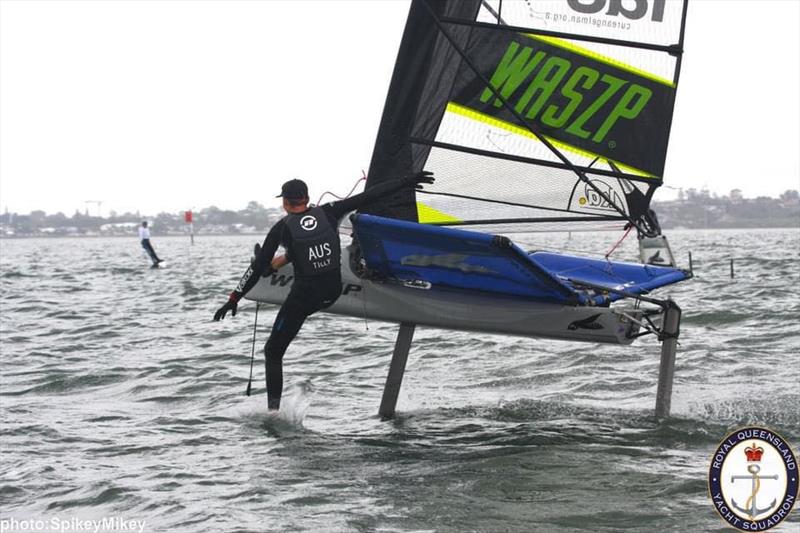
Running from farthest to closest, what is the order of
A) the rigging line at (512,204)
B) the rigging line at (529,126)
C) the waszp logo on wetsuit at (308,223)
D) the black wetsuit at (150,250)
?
the black wetsuit at (150,250) → the rigging line at (512,204) → the rigging line at (529,126) → the waszp logo on wetsuit at (308,223)

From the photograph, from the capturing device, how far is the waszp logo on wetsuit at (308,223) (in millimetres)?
5754

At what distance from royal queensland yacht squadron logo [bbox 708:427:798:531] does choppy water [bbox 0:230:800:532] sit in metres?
0.09

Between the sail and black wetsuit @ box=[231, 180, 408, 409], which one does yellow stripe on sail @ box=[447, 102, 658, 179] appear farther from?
black wetsuit @ box=[231, 180, 408, 409]

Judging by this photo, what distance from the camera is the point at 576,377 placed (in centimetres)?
759

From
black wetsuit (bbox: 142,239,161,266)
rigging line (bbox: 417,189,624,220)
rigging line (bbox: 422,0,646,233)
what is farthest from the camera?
black wetsuit (bbox: 142,239,161,266)

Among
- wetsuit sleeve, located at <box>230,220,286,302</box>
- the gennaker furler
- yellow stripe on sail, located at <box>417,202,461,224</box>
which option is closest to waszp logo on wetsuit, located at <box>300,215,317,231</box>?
wetsuit sleeve, located at <box>230,220,286,302</box>

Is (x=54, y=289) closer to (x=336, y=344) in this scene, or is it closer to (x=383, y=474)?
(x=336, y=344)

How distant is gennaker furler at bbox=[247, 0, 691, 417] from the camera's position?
226 inches

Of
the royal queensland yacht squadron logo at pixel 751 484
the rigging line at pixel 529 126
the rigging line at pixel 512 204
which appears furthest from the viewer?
the rigging line at pixel 512 204

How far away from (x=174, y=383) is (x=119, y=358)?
167 centimetres

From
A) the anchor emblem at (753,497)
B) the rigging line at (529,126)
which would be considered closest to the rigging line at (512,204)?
the rigging line at (529,126)

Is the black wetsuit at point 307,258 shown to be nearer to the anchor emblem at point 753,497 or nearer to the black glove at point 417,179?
the black glove at point 417,179

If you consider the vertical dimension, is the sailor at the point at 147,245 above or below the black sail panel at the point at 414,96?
below

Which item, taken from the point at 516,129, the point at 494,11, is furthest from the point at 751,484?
the point at 494,11
